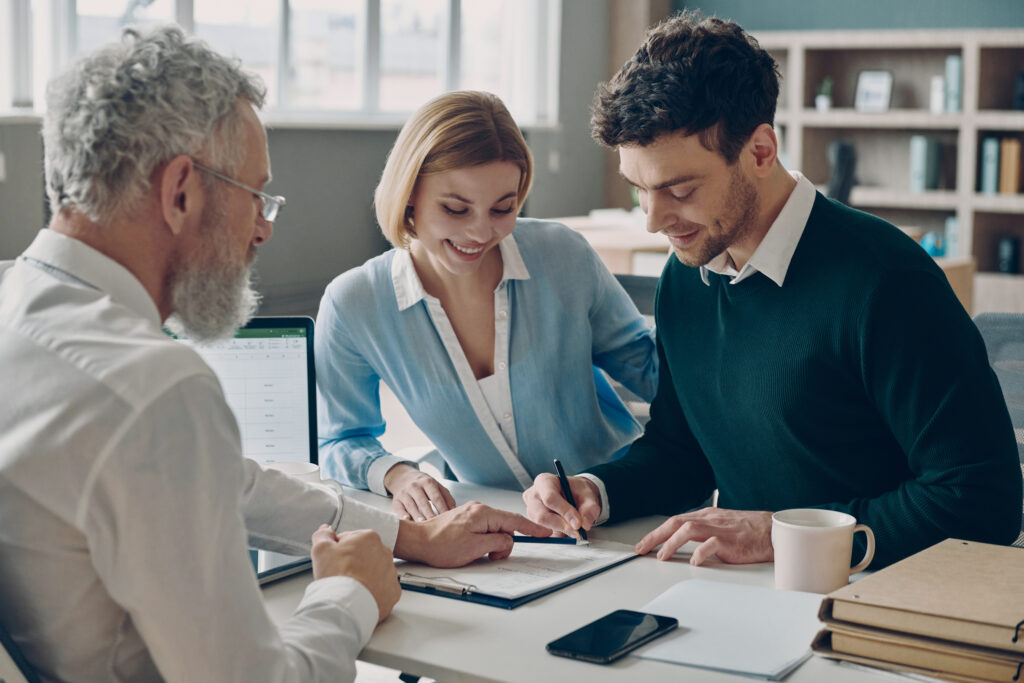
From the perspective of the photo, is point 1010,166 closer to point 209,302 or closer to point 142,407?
point 209,302

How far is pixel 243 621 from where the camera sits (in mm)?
979

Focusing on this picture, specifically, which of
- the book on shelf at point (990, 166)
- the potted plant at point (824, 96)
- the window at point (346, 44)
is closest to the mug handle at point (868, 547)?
the window at point (346, 44)

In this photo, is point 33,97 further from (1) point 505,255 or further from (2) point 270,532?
(2) point 270,532

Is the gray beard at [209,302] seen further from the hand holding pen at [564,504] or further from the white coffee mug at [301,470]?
the hand holding pen at [564,504]

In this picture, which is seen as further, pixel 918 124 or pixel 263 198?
pixel 918 124

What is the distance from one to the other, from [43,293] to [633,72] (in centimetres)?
89

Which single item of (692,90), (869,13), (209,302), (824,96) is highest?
(869,13)

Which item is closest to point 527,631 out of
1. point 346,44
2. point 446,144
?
point 446,144

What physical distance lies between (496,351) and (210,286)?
0.93 metres

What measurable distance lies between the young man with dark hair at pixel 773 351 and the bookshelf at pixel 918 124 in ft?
17.6

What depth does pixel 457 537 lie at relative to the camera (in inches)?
56.9

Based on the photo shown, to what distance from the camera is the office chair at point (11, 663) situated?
3.25 ft

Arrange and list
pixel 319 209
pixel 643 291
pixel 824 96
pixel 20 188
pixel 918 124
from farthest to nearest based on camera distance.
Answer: pixel 824 96
pixel 918 124
pixel 319 209
pixel 20 188
pixel 643 291

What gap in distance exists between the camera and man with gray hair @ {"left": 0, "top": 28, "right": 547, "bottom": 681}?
938 millimetres
